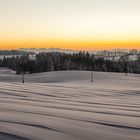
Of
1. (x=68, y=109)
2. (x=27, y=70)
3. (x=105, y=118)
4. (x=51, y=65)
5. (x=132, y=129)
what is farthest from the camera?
(x=51, y=65)

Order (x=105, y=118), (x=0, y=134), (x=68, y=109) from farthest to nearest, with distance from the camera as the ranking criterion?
1. (x=68, y=109)
2. (x=105, y=118)
3. (x=0, y=134)

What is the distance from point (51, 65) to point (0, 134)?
6248 cm

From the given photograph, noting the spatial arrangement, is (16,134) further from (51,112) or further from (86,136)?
(51,112)

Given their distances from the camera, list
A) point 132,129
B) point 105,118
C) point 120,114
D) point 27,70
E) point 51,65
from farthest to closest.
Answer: point 51,65 → point 27,70 → point 120,114 → point 105,118 → point 132,129

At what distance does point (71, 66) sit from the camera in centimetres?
6438

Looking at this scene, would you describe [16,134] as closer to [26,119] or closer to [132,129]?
[26,119]

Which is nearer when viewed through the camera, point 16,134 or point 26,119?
point 16,134

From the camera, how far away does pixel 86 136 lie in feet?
7.20

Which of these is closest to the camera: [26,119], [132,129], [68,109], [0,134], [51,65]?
[0,134]

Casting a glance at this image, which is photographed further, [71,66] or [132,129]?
[71,66]

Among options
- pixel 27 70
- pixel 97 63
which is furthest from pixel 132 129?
pixel 97 63

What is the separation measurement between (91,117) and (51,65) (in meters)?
61.8

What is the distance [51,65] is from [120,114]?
61562 millimetres

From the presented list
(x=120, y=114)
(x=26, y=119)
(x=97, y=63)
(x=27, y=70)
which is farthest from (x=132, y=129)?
(x=97, y=63)
